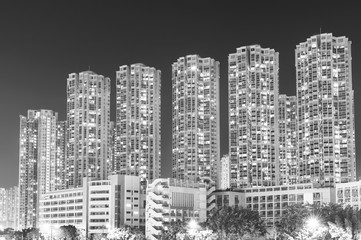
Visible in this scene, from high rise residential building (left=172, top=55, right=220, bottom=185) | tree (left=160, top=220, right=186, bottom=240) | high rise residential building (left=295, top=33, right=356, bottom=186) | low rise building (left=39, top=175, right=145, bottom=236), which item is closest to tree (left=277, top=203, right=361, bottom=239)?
tree (left=160, top=220, right=186, bottom=240)

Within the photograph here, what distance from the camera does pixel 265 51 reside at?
160250 millimetres

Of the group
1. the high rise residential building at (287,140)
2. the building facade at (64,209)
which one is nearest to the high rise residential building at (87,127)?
the building facade at (64,209)

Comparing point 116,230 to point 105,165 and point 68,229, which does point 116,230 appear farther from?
point 105,165

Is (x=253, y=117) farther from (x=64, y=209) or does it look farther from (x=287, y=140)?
(x=64, y=209)

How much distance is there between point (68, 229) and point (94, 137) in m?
41.6

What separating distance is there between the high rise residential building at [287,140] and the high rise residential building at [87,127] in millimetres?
46975

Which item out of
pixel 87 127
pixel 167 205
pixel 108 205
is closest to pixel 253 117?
pixel 167 205

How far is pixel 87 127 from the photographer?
172 meters

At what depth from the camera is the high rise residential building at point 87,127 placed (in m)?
171

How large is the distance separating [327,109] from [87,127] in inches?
2528

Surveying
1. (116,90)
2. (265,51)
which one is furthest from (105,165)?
(265,51)

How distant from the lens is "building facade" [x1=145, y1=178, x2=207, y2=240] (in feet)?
410

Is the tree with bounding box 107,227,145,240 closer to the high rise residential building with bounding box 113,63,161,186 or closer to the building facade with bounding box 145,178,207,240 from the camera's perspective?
the building facade with bounding box 145,178,207,240

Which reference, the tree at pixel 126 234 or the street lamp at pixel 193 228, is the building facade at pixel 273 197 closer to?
the tree at pixel 126 234
